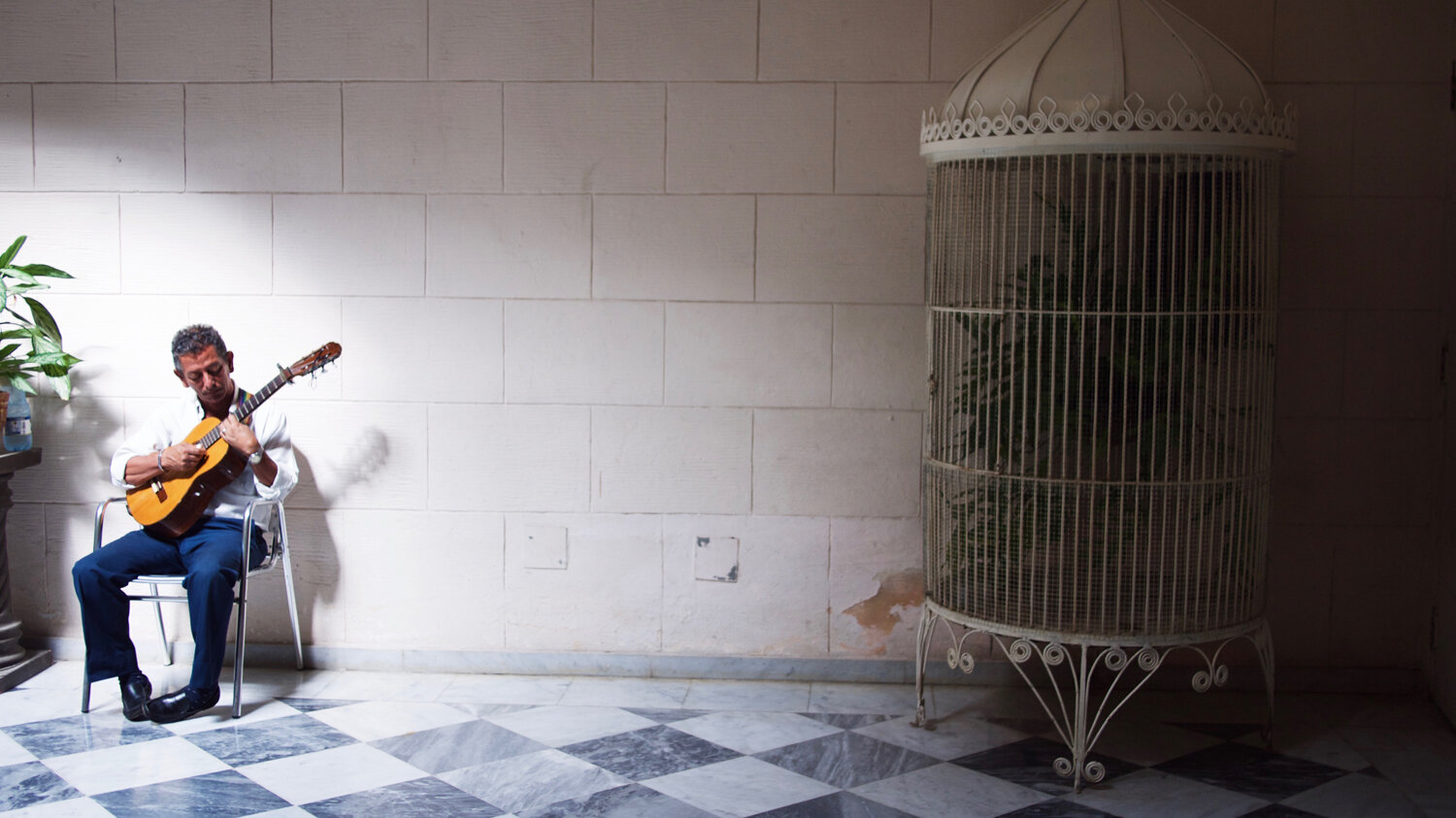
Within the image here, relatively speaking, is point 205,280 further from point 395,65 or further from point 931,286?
point 931,286

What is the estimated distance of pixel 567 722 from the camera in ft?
12.4

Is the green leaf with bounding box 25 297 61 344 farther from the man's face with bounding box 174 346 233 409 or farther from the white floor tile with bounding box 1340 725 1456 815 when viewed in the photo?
the white floor tile with bounding box 1340 725 1456 815

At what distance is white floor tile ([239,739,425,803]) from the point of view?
326 cm

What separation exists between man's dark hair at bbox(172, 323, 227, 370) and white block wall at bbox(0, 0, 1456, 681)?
266mm

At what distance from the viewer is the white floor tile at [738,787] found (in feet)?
10.5

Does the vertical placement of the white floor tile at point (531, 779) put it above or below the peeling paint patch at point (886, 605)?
below

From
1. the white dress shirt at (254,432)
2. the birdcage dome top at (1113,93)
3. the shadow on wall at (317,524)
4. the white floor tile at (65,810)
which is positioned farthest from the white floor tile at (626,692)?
the birdcage dome top at (1113,93)

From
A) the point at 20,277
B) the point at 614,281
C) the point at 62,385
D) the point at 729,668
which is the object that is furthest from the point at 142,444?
the point at 729,668

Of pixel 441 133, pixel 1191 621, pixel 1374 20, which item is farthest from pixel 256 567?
pixel 1374 20

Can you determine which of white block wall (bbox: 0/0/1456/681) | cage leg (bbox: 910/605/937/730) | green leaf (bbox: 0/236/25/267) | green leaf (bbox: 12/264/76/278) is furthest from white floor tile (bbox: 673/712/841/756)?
green leaf (bbox: 0/236/25/267)

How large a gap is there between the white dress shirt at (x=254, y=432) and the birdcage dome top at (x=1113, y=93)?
2216 millimetres

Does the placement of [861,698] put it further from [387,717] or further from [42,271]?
[42,271]

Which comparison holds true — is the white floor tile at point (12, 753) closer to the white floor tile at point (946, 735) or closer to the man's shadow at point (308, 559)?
the man's shadow at point (308, 559)

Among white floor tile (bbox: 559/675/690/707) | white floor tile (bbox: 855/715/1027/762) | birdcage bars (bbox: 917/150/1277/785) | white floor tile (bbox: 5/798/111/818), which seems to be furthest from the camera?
white floor tile (bbox: 559/675/690/707)
